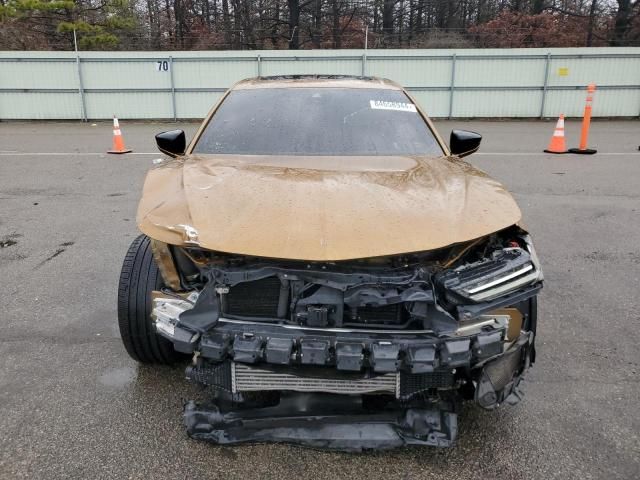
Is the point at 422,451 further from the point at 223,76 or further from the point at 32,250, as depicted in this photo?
the point at 223,76

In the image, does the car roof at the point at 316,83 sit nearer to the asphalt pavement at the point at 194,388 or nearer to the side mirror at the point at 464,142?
the side mirror at the point at 464,142

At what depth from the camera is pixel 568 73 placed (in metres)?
18.3

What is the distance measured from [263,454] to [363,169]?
1555 mm

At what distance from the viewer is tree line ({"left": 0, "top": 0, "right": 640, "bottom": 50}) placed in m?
25.9

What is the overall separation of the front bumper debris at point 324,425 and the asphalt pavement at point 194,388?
144 millimetres

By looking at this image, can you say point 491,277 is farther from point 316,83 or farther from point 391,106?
point 316,83

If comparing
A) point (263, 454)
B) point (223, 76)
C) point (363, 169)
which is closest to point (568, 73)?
point (223, 76)

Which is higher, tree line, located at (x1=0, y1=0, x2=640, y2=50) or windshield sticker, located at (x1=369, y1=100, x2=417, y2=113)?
tree line, located at (x1=0, y1=0, x2=640, y2=50)

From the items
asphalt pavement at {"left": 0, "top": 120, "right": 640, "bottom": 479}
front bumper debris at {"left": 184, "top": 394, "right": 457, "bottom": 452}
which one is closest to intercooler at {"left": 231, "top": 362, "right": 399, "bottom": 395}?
front bumper debris at {"left": 184, "top": 394, "right": 457, "bottom": 452}

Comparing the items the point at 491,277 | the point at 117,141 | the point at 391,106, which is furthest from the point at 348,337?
the point at 117,141

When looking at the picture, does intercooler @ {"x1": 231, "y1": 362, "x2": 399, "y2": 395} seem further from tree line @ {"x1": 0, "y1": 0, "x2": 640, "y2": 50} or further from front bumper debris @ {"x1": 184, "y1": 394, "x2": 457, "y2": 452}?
tree line @ {"x1": 0, "y1": 0, "x2": 640, "y2": 50}

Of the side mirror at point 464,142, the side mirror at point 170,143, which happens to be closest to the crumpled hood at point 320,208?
the side mirror at point 170,143

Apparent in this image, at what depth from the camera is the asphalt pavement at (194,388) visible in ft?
7.43

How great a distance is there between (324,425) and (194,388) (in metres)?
0.93
